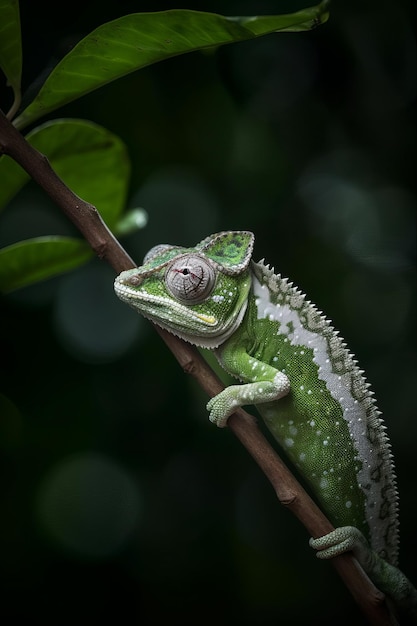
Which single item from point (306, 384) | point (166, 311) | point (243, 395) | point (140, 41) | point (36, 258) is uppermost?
point (140, 41)

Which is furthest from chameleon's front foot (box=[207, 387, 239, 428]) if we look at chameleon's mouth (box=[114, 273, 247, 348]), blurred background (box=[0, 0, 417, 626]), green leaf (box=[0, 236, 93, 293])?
blurred background (box=[0, 0, 417, 626])

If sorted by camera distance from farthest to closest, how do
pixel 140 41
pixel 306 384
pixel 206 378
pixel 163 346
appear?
pixel 163 346
pixel 306 384
pixel 206 378
pixel 140 41

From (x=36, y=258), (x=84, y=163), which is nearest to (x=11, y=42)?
(x=84, y=163)

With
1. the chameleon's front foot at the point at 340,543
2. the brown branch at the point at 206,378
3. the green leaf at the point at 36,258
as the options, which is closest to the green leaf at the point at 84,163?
the green leaf at the point at 36,258

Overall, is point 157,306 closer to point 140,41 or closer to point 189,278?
point 189,278

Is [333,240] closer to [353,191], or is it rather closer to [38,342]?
[353,191]

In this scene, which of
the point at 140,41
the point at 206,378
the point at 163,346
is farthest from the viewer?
the point at 163,346

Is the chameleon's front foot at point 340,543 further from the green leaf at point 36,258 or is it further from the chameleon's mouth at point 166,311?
the green leaf at point 36,258
